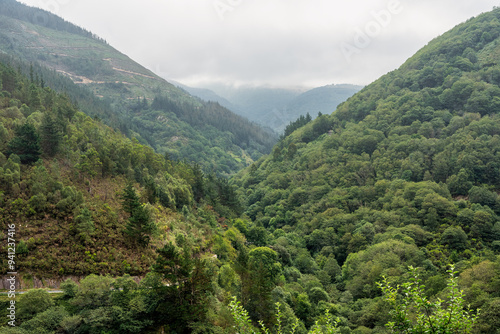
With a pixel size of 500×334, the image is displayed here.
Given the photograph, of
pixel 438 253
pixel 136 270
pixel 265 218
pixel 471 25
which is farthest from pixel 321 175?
pixel 471 25

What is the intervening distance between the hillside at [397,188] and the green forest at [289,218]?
0.31m

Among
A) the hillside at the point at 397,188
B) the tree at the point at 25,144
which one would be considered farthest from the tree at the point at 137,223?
the hillside at the point at 397,188

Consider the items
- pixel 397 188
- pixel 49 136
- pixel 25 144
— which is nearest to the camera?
pixel 25 144

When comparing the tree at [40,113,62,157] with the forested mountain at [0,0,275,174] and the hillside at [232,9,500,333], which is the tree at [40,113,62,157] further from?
the forested mountain at [0,0,275,174]

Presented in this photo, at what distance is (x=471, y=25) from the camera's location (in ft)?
346

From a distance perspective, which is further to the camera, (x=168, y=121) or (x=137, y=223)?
(x=168, y=121)

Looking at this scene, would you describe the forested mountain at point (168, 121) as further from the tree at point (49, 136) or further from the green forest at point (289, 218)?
the tree at point (49, 136)

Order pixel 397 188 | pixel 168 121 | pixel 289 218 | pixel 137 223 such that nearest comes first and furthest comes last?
pixel 137 223, pixel 397 188, pixel 289 218, pixel 168 121

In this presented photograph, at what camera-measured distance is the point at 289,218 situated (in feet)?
236

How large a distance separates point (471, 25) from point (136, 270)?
13398 centimetres

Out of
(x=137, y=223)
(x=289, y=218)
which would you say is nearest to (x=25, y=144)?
(x=137, y=223)

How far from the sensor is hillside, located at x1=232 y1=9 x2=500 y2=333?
133 feet

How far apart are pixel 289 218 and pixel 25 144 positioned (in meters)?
56.0

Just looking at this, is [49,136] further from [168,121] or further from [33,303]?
[168,121]
